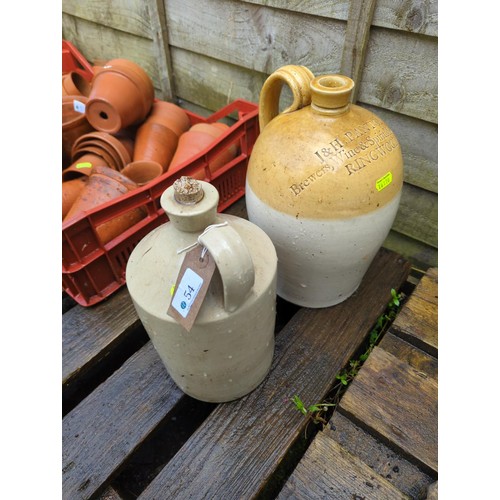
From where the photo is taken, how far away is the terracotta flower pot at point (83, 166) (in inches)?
53.3

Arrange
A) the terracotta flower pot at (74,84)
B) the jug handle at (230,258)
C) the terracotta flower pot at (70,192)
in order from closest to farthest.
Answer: the jug handle at (230,258) < the terracotta flower pot at (70,192) < the terracotta flower pot at (74,84)

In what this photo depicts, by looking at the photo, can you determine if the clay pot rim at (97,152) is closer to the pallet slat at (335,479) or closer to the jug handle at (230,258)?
the jug handle at (230,258)

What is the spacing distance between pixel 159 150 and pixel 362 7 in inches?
32.3

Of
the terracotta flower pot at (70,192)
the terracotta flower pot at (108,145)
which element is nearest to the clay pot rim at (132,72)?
the terracotta flower pot at (108,145)

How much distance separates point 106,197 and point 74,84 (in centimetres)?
95

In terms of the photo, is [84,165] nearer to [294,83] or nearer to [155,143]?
[155,143]

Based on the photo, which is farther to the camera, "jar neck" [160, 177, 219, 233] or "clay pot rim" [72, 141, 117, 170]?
"clay pot rim" [72, 141, 117, 170]

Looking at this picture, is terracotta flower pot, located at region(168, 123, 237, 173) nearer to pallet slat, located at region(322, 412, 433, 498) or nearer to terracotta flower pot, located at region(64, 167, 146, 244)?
terracotta flower pot, located at region(64, 167, 146, 244)

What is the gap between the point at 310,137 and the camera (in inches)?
34.4

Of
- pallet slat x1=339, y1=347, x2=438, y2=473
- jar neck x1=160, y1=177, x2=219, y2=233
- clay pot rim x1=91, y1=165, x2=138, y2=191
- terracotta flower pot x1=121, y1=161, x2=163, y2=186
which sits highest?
jar neck x1=160, y1=177, x2=219, y2=233

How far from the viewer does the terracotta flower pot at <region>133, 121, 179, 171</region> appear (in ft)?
4.81

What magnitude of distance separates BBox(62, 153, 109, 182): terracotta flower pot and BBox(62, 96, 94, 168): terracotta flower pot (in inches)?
7.0

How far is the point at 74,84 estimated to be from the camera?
181 cm

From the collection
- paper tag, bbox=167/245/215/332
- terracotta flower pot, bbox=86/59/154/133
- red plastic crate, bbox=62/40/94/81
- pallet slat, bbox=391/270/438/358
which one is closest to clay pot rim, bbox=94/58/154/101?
terracotta flower pot, bbox=86/59/154/133
